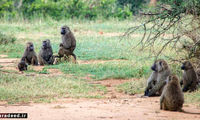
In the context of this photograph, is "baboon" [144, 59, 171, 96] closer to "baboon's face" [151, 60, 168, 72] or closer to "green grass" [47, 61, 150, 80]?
"baboon's face" [151, 60, 168, 72]

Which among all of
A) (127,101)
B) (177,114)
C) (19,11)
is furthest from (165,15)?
(19,11)

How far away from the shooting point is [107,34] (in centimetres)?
2191

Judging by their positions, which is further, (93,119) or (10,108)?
(10,108)

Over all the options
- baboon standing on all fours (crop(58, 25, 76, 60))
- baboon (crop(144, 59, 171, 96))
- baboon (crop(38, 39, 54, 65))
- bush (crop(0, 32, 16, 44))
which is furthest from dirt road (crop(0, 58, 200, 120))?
bush (crop(0, 32, 16, 44))

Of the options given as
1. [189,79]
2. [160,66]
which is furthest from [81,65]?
[189,79]

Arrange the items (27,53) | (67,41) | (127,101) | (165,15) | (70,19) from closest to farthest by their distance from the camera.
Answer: (127,101), (165,15), (27,53), (67,41), (70,19)

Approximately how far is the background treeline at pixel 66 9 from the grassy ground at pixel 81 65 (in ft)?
7.49

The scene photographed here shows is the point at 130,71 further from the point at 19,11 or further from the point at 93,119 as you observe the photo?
the point at 19,11

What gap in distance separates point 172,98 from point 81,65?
6.29 m

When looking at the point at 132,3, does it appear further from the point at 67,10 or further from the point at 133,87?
the point at 133,87

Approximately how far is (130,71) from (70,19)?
1341 centimetres

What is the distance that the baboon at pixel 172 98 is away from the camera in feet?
26.5

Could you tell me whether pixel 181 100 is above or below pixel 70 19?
below

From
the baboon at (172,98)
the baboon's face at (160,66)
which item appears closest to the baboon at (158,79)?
the baboon's face at (160,66)
